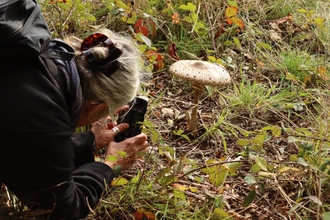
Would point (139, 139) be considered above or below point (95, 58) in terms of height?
below

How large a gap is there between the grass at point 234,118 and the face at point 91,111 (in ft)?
1.00

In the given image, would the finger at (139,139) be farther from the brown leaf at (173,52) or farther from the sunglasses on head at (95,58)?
the brown leaf at (173,52)

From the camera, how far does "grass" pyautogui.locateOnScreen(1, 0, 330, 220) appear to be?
2.61 metres

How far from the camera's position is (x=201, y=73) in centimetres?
312

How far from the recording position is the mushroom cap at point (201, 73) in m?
3.10

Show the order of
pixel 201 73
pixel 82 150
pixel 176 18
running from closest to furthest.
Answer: pixel 82 150
pixel 201 73
pixel 176 18

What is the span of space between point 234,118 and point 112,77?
5.78ft

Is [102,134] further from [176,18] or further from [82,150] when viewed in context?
[176,18]

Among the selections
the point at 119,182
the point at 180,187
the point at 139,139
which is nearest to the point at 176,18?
the point at 139,139

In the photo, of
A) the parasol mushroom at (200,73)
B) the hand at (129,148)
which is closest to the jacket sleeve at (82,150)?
the hand at (129,148)

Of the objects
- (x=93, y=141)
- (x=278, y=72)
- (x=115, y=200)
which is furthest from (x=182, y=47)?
(x=115, y=200)

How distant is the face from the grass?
306 millimetres

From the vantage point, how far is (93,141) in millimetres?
2754

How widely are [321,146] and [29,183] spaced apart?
1.69 m
